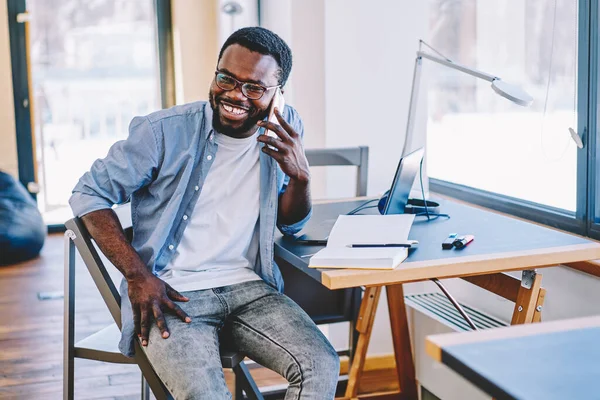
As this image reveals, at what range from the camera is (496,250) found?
1.88 meters

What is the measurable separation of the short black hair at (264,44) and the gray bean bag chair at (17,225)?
137 inches

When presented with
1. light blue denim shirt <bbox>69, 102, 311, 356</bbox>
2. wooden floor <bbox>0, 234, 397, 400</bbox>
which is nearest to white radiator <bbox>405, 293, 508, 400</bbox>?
wooden floor <bbox>0, 234, 397, 400</bbox>

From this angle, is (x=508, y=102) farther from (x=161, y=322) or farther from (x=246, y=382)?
(x=161, y=322)

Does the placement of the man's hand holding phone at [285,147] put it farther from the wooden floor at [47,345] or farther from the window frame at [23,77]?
the window frame at [23,77]

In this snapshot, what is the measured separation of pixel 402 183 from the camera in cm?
216

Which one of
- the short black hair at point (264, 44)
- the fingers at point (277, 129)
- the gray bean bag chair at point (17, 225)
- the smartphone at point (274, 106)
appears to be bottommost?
the gray bean bag chair at point (17, 225)

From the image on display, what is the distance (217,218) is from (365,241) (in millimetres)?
412

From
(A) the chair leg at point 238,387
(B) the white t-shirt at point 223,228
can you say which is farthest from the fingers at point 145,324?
(A) the chair leg at point 238,387

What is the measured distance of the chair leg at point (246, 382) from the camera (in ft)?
7.52

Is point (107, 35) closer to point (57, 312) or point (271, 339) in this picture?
point (57, 312)

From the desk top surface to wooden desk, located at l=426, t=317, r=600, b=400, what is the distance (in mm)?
570

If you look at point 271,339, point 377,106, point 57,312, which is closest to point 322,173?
point 377,106

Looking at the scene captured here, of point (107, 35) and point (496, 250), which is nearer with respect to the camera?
point (496, 250)

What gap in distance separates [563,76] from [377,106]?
2.23ft
